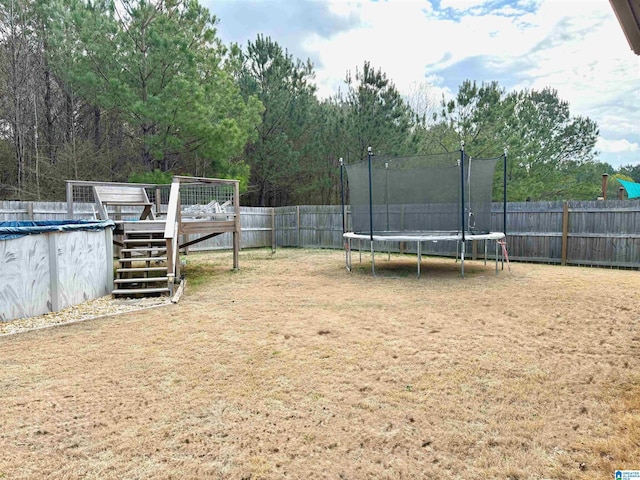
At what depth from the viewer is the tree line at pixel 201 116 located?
10453mm

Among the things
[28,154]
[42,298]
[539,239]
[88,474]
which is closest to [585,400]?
[88,474]

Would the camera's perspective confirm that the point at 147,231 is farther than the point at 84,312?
Yes

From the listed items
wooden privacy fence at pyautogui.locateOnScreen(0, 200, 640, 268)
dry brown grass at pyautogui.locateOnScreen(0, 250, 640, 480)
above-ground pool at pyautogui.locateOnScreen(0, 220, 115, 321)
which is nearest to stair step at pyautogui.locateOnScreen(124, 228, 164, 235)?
above-ground pool at pyautogui.locateOnScreen(0, 220, 115, 321)

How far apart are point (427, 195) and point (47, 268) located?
640cm

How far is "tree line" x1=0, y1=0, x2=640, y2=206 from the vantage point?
10.5 meters

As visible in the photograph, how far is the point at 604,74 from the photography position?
722 cm

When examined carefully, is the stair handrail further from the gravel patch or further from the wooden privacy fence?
the wooden privacy fence

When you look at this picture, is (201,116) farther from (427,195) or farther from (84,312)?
(84,312)

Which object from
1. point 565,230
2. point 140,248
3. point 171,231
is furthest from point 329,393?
point 565,230

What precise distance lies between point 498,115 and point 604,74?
5961 millimetres

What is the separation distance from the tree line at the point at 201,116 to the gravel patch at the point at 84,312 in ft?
22.0

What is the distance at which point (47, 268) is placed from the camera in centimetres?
430

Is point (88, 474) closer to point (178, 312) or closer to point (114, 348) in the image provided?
point (114, 348)

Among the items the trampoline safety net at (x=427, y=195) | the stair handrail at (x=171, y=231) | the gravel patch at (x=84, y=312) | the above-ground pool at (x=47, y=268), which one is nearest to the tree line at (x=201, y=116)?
the trampoline safety net at (x=427, y=195)
